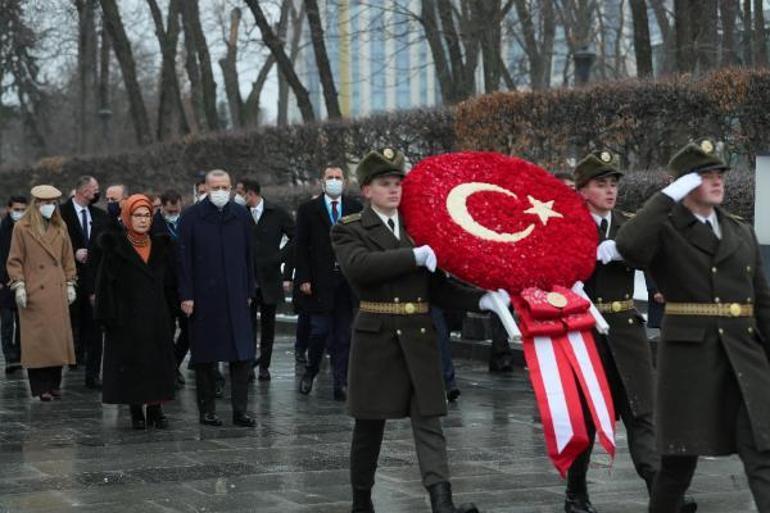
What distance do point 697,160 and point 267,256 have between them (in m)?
8.26

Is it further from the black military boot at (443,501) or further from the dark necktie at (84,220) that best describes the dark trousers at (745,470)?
the dark necktie at (84,220)

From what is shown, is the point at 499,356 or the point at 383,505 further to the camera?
the point at 499,356

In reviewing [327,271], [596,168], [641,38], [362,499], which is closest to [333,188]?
[327,271]

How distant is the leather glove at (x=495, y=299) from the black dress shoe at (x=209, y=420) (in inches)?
171

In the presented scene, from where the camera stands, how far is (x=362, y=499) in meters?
7.68

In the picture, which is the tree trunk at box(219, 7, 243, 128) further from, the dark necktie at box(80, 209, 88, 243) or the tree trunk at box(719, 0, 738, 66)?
the dark necktie at box(80, 209, 88, 243)

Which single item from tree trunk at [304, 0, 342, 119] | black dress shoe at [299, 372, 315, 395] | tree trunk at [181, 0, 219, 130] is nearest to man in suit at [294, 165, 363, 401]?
black dress shoe at [299, 372, 315, 395]

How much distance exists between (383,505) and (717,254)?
2.39m

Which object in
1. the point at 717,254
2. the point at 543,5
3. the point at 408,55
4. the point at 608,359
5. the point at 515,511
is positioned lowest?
the point at 515,511

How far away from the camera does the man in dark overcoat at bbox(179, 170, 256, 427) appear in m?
11.2

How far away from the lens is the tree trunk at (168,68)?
34.8 meters

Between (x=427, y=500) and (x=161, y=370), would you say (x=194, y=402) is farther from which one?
(x=427, y=500)

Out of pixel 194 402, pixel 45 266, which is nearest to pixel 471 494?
pixel 194 402

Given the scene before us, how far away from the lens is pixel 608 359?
7938mm
